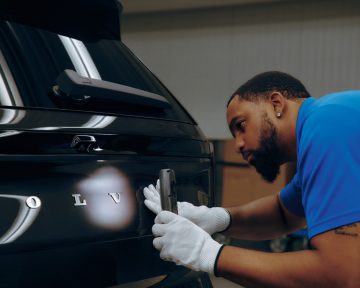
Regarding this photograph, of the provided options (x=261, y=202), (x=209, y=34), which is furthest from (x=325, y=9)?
(x=261, y=202)

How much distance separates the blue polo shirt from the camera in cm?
112

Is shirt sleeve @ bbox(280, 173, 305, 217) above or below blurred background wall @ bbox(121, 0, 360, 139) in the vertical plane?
below

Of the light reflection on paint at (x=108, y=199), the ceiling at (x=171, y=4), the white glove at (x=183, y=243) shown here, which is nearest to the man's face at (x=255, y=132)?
the white glove at (x=183, y=243)

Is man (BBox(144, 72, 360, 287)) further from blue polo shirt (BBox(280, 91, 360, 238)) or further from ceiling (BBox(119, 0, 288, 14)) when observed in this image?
ceiling (BBox(119, 0, 288, 14))

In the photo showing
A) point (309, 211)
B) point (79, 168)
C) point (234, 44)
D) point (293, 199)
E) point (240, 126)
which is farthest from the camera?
point (234, 44)

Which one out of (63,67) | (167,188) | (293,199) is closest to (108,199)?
(167,188)

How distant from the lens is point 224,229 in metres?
1.76

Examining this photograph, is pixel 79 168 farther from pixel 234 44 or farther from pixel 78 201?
pixel 234 44

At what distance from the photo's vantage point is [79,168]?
3.05ft

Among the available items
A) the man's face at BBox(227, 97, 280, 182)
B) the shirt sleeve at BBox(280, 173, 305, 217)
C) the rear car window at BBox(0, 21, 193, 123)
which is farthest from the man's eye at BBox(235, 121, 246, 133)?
the shirt sleeve at BBox(280, 173, 305, 217)

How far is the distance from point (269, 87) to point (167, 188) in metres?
0.62

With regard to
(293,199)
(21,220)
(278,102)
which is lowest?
(293,199)

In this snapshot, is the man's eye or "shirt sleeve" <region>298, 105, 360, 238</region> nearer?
"shirt sleeve" <region>298, 105, 360, 238</region>

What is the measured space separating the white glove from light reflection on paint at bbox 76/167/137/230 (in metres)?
0.10
